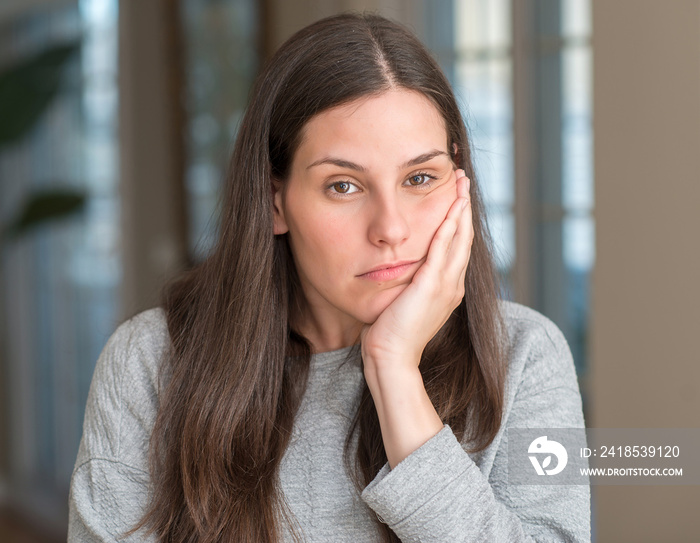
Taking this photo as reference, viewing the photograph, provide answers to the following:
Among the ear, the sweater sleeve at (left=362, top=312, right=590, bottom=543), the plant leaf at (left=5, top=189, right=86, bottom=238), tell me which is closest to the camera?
the sweater sleeve at (left=362, top=312, right=590, bottom=543)

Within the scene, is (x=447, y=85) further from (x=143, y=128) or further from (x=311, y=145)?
(x=143, y=128)

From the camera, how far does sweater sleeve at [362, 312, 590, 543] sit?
1000mm

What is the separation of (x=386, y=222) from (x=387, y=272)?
87mm

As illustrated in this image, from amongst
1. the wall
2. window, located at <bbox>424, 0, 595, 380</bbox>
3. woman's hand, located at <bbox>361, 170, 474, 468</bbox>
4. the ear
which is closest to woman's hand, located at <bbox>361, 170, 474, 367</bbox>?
woman's hand, located at <bbox>361, 170, 474, 468</bbox>

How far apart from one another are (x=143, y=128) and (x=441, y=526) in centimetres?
293

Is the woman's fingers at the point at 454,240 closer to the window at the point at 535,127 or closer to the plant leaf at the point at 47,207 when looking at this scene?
the window at the point at 535,127

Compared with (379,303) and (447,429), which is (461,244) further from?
(447,429)

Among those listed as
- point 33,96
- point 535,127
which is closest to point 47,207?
point 33,96

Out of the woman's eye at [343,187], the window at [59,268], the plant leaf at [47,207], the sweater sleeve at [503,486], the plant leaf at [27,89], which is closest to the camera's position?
the sweater sleeve at [503,486]

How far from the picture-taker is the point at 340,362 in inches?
49.3

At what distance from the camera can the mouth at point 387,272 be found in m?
1.11

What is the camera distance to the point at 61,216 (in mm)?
2887

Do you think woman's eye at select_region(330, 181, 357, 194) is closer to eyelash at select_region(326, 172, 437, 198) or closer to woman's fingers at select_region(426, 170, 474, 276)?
→ eyelash at select_region(326, 172, 437, 198)

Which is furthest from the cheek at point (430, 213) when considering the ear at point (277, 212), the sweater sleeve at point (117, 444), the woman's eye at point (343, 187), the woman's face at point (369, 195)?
the sweater sleeve at point (117, 444)
